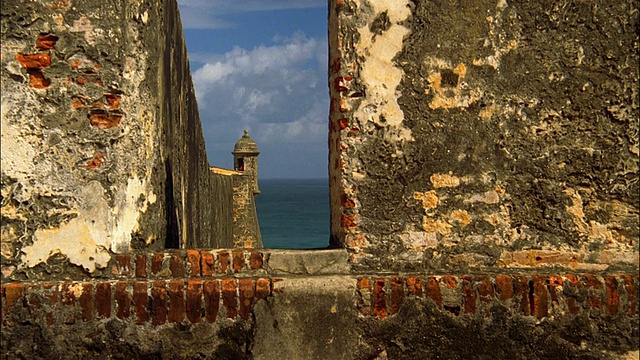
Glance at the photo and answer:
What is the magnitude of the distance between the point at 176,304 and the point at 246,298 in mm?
321

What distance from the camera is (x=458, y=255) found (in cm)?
315

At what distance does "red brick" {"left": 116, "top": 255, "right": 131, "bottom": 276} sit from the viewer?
3016mm

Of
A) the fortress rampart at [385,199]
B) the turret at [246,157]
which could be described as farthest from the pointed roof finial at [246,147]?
the fortress rampart at [385,199]

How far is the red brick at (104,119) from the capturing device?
3.01 metres

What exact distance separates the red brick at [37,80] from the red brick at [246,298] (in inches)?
50.4

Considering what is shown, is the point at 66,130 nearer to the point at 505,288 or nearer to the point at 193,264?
the point at 193,264

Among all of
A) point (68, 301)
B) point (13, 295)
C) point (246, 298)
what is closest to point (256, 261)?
point (246, 298)

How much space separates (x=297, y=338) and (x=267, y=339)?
140mm

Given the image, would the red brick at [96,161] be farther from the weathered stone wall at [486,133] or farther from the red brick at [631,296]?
the red brick at [631,296]

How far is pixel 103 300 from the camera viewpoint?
9.62 feet

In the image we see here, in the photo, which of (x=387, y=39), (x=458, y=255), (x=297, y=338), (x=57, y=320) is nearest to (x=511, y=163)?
(x=458, y=255)

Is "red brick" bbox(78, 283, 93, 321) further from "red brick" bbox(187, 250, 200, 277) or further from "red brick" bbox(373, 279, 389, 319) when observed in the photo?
"red brick" bbox(373, 279, 389, 319)

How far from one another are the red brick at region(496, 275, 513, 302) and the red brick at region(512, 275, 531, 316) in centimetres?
2

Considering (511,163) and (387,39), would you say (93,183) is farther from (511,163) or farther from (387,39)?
(511,163)
